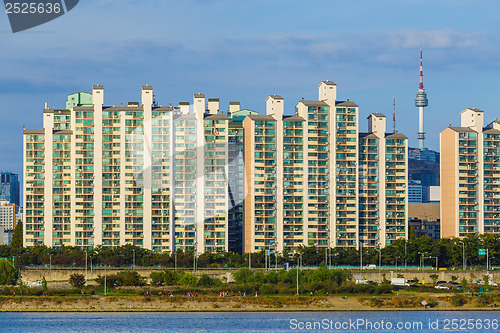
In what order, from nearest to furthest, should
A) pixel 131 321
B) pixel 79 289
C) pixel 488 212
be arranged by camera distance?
pixel 131 321 → pixel 79 289 → pixel 488 212

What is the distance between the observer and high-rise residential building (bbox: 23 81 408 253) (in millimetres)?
187375

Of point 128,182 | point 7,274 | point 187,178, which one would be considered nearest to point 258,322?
point 7,274

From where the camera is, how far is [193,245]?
616ft

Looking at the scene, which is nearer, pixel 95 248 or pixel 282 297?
pixel 282 297

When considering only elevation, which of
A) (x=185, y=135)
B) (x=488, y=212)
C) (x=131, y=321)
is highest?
(x=185, y=135)

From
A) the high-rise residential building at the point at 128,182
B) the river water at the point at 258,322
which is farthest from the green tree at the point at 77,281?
the high-rise residential building at the point at 128,182

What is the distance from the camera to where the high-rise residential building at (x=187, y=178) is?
187375 mm

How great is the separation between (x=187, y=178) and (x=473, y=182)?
2154 inches

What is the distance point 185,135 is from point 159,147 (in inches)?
221

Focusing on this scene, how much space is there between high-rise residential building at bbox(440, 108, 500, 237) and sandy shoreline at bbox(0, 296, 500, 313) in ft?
207

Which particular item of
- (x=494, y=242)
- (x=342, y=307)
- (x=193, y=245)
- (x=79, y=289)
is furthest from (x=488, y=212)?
(x=79, y=289)

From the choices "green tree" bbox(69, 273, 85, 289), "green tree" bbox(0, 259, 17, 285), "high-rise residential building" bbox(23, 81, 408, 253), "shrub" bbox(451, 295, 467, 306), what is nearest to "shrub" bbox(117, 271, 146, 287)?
"green tree" bbox(69, 273, 85, 289)

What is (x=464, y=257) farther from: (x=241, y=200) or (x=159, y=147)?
(x=159, y=147)

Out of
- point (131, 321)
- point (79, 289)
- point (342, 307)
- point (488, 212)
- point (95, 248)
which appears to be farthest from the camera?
point (488, 212)
